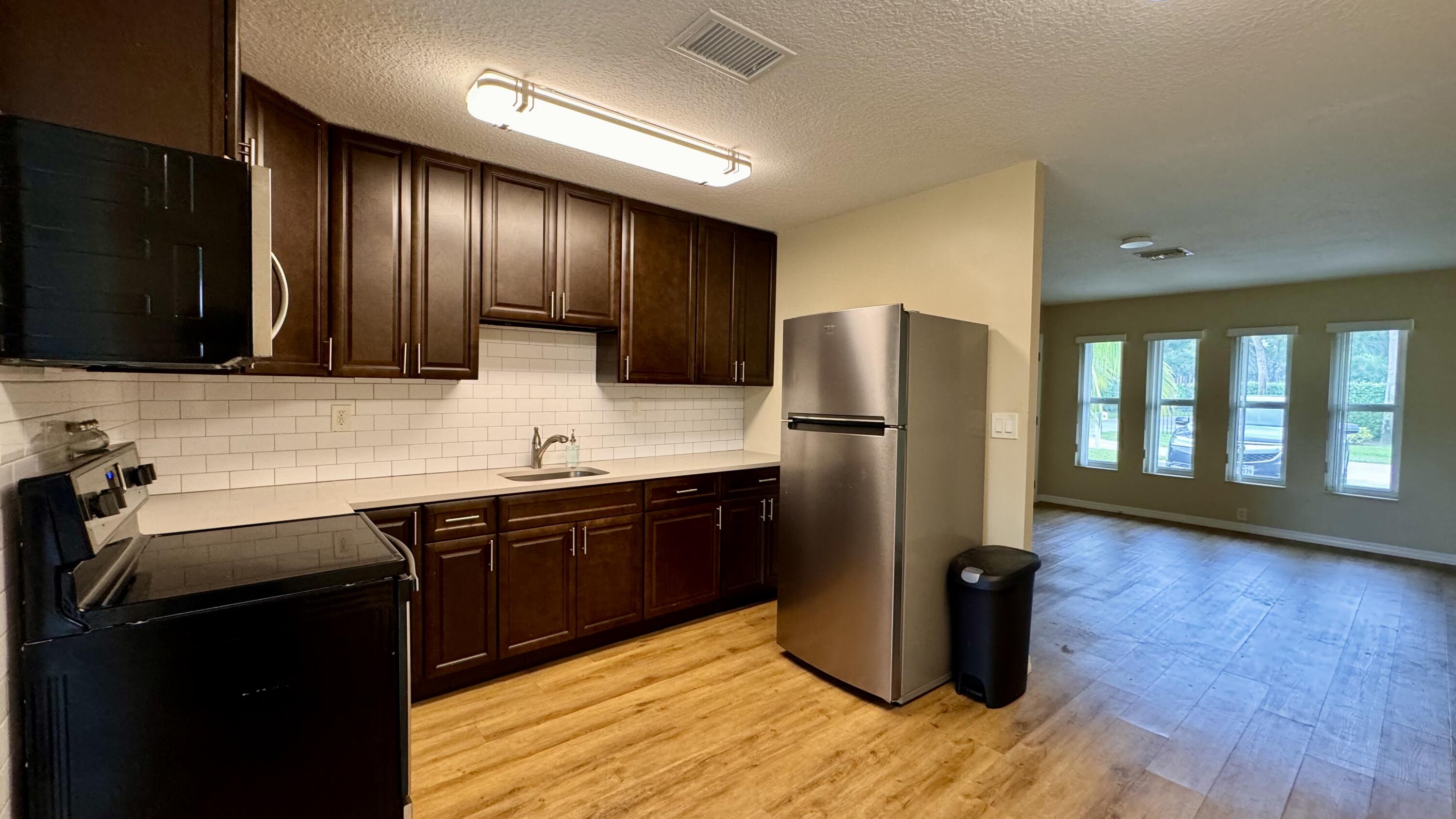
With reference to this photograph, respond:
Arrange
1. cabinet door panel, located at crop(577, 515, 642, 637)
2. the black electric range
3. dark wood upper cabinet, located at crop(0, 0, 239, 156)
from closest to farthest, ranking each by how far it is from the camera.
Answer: dark wood upper cabinet, located at crop(0, 0, 239, 156) → the black electric range → cabinet door panel, located at crop(577, 515, 642, 637)

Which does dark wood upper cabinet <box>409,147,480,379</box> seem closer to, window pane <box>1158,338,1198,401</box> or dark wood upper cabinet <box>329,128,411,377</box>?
dark wood upper cabinet <box>329,128,411,377</box>

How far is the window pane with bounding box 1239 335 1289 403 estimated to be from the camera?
5.72m

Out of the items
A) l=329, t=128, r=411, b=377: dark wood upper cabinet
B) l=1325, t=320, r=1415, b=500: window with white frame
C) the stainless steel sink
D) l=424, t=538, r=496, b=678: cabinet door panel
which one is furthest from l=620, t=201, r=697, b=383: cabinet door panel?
l=1325, t=320, r=1415, b=500: window with white frame

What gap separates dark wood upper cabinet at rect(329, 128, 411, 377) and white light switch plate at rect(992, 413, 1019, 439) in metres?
2.75

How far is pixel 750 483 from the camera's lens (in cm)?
361

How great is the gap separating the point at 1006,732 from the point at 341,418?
317cm

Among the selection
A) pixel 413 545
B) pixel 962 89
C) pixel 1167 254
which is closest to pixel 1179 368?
pixel 1167 254

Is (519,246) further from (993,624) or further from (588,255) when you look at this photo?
(993,624)

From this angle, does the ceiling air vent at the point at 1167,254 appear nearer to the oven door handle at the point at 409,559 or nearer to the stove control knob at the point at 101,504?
the oven door handle at the point at 409,559

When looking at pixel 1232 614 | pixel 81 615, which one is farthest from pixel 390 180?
pixel 1232 614

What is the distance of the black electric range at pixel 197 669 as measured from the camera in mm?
1135

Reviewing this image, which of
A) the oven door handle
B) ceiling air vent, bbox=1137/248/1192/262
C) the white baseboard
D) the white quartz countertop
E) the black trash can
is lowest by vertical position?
the white baseboard

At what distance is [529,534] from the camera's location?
2.76 metres

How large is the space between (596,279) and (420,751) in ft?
7.46
